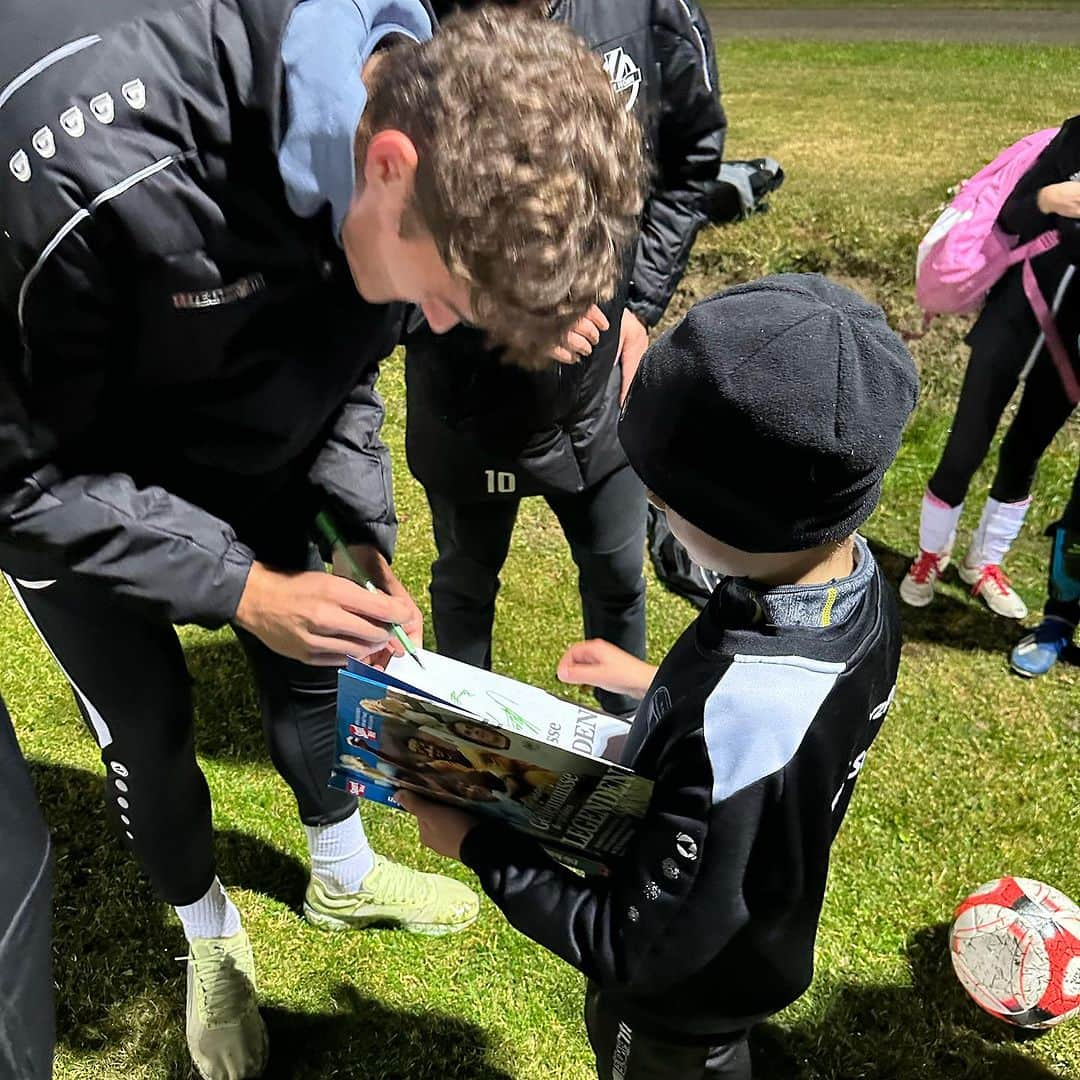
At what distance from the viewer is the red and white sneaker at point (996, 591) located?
341 centimetres

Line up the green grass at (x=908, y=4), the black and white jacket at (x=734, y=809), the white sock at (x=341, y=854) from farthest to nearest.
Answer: the green grass at (x=908, y=4) < the white sock at (x=341, y=854) < the black and white jacket at (x=734, y=809)

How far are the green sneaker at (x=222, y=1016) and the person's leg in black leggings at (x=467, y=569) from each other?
0.90 m

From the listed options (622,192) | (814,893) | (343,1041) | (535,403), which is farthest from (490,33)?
(343,1041)

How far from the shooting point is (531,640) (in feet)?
11.0

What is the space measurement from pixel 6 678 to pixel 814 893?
9.00 feet

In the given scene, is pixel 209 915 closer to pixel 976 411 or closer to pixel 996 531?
pixel 976 411

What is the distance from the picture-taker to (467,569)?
8.34 ft

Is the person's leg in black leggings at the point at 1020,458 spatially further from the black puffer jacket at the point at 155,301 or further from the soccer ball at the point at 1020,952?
the black puffer jacket at the point at 155,301

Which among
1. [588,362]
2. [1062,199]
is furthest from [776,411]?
[1062,199]

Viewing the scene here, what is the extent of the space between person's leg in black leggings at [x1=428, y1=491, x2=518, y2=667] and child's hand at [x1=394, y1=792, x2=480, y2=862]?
946 mm

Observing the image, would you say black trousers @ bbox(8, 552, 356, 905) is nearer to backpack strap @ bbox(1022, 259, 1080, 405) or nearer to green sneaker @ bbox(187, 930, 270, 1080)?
green sneaker @ bbox(187, 930, 270, 1080)

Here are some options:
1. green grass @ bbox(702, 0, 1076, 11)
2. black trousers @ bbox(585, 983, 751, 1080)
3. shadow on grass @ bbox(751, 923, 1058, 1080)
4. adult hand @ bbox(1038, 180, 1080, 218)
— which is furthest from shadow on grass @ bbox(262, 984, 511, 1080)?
green grass @ bbox(702, 0, 1076, 11)

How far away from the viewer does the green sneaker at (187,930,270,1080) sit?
6.79 feet

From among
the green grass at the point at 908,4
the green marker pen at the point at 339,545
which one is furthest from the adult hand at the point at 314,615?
the green grass at the point at 908,4
